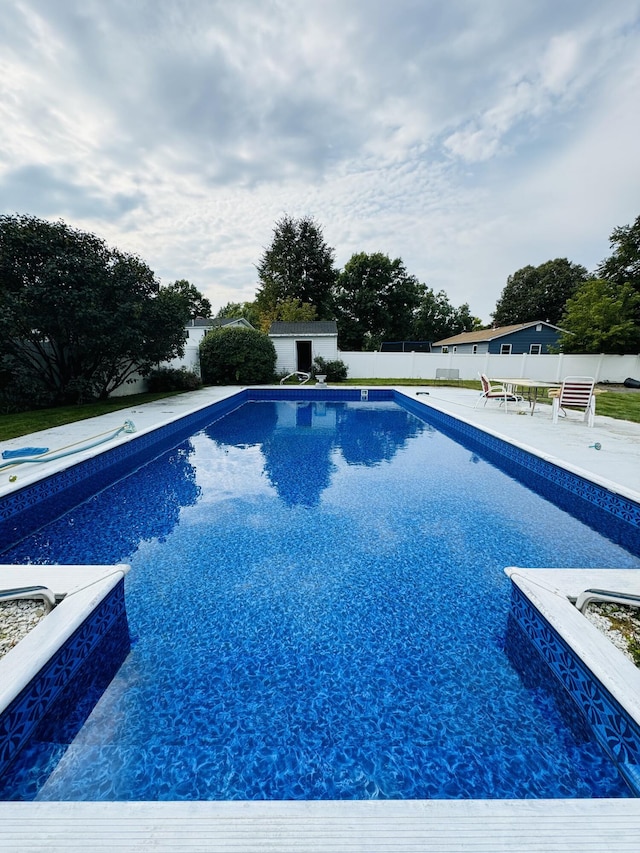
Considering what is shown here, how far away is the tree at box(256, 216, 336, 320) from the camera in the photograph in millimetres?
29134

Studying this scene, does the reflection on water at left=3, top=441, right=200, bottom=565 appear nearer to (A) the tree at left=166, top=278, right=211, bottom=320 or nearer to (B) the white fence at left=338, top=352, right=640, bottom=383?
(B) the white fence at left=338, top=352, right=640, bottom=383

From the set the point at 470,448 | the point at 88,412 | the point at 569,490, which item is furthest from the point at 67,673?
the point at 88,412

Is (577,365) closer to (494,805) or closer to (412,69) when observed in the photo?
(412,69)

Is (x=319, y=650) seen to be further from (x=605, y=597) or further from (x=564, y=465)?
(x=564, y=465)

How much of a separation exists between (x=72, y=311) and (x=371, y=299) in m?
24.1

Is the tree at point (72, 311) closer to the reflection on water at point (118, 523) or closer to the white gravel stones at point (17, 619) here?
the reflection on water at point (118, 523)

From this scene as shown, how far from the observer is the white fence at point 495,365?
54.2ft

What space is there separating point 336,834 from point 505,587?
2194mm

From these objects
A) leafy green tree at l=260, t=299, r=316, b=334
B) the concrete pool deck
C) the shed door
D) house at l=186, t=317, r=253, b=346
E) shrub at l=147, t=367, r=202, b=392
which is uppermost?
leafy green tree at l=260, t=299, r=316, b=334

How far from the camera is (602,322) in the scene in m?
16.2

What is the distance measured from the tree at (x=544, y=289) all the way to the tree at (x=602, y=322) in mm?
17496

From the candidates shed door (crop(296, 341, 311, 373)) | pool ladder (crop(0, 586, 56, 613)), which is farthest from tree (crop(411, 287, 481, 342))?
pool ladder (crop(0, 586, 56, 613))

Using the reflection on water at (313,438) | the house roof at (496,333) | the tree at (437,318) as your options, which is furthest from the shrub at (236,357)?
the tree at (437,318)

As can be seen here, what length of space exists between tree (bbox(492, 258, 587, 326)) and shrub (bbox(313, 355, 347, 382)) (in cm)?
2640
